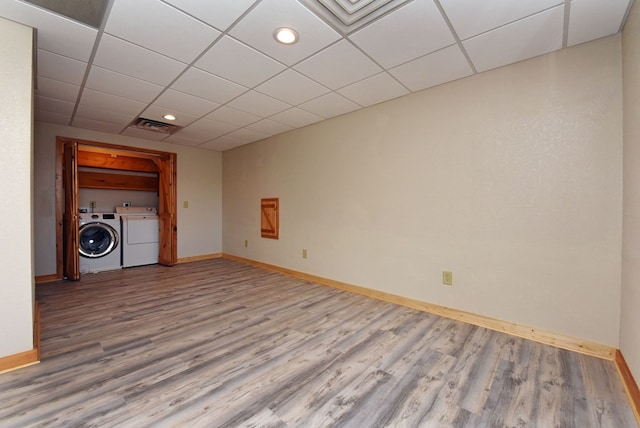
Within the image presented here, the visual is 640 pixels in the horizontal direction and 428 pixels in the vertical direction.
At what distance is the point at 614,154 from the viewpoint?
1.89 metres

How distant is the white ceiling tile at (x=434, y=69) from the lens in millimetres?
2176

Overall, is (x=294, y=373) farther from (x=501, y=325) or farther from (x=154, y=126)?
(x=154, y=126)

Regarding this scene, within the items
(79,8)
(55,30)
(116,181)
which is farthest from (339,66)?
(116,181)

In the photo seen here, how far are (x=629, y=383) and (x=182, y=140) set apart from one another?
5.87 meters

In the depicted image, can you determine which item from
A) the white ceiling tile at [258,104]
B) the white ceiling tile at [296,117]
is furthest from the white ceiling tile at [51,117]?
the white ceiling tile at [296,117]

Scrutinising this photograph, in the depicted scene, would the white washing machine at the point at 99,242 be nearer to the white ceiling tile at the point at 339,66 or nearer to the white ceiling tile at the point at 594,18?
the white ceiling tile at the point at 339,66

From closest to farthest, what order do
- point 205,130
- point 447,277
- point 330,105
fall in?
point 447,277 < point 330,105 < point 205,130

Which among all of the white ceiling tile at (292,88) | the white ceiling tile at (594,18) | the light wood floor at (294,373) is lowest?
the light wood floor at (294,373)

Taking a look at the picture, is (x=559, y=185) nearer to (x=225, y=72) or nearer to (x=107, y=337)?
(x=225, y=72)

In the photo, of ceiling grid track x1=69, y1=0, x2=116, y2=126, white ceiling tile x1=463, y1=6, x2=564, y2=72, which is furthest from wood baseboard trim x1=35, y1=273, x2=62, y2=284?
white ceiling tile x1=463, y1=6, x2=564, y2=72

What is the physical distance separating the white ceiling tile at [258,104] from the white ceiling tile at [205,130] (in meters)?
0.79

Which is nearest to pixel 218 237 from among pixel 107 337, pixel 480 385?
pixel 107 337

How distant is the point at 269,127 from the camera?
4109 mm

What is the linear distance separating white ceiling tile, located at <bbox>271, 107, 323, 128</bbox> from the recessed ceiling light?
1339 millimetres
